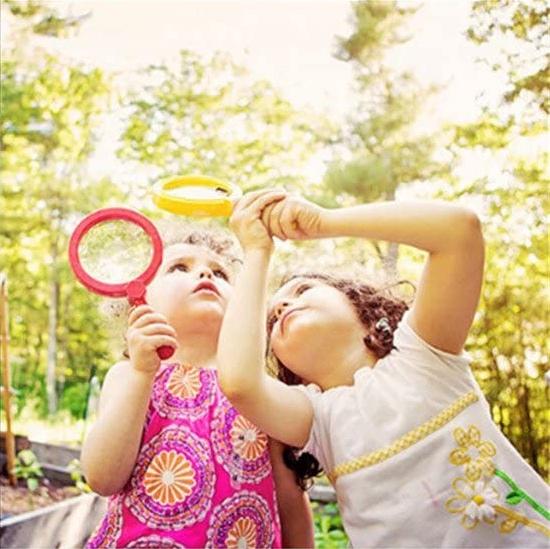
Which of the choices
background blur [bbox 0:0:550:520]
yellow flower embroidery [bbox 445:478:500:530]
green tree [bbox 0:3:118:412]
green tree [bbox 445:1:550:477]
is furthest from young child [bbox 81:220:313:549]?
green tree [bbox 0:3:118:412]

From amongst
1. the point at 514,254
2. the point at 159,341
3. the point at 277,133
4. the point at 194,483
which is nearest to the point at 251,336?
the point at 159,341

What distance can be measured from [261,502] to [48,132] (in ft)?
7.05

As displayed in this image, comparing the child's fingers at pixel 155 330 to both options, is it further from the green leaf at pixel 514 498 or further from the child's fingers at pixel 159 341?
the green leaf at pixel 514 498

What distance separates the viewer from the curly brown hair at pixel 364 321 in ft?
2.60

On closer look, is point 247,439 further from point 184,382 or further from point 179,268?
point 179,268

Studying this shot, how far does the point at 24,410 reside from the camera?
246 cm

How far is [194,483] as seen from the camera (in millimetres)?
769

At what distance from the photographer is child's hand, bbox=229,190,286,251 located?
68 cm

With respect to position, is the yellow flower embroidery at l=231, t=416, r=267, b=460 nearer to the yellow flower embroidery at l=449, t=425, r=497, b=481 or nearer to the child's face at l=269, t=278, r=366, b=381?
the child's face at l=269, t=278, r=366, b=381

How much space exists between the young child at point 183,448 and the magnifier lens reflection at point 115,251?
0.05m

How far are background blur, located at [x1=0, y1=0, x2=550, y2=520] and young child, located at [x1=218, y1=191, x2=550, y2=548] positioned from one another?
923 mm

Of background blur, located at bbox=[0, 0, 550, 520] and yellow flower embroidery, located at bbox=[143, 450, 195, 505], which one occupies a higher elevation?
background blur, located at bbox=[0, 0, 550, 520]

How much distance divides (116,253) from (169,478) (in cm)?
23

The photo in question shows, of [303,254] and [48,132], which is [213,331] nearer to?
[303,254]
